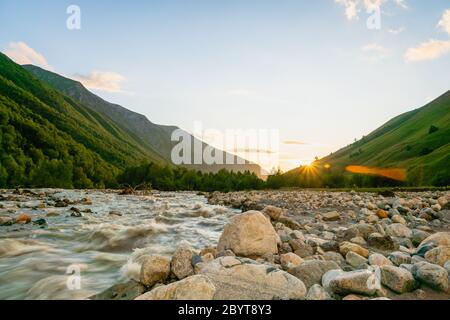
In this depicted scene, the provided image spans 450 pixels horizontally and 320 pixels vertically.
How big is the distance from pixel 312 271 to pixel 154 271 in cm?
270

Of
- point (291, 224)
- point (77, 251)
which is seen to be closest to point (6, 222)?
point (77, 251)

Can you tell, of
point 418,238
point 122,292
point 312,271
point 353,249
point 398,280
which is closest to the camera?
point 398,280

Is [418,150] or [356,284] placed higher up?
[418,150]

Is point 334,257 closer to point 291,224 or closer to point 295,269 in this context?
point 295,269

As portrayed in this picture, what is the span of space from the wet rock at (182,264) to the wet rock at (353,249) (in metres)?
3.39

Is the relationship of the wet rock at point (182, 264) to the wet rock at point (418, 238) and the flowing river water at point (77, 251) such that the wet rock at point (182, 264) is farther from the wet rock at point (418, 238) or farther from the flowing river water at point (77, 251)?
the wet rock at point (418, 238)

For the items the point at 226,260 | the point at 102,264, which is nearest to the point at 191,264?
the point at 226,260

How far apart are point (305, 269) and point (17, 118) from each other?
15688cm

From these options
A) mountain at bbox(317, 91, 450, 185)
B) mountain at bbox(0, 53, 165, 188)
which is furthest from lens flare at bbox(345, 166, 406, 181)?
mountain at bbox(0, 53, 165, 188)

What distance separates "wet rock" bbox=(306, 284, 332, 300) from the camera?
430cm

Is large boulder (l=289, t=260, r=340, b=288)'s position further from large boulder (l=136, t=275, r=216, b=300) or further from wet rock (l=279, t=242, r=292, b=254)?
wet rock (l=279, t=242, r=292, b=254)

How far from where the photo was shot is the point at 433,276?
15.4 ft

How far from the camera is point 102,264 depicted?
25.8 ft
